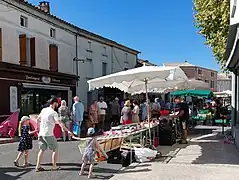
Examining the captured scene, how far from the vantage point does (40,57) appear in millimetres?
19531

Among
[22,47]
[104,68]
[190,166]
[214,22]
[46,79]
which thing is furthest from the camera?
[104,68]

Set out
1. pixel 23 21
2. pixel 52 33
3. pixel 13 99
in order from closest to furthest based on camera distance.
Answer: pixel 13 99
pixel 23 21
pixel 52 33

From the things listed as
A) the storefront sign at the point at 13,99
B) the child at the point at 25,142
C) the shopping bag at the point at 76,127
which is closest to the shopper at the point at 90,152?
the child at the point at 25,142

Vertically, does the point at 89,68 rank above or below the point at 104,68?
below

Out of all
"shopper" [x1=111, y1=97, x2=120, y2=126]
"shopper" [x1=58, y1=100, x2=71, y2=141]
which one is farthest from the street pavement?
"shopper" [x1=111, y1=97, x2=120, y2=126]

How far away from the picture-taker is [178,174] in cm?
664

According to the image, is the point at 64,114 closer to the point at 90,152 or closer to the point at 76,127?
the point at 76,127

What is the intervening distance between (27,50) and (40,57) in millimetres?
1135

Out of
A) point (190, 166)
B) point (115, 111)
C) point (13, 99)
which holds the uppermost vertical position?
point (13, 99)

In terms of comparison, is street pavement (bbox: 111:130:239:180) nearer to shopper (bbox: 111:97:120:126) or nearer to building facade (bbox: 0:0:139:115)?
shopper (bbox: 111:97:120:126)

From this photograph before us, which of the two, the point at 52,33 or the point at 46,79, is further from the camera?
the point at 52,33

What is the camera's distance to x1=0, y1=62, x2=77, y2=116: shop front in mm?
16281

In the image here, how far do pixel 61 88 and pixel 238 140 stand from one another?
45.1ft

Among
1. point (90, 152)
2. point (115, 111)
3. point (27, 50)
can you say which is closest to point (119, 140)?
point (90, 152)
